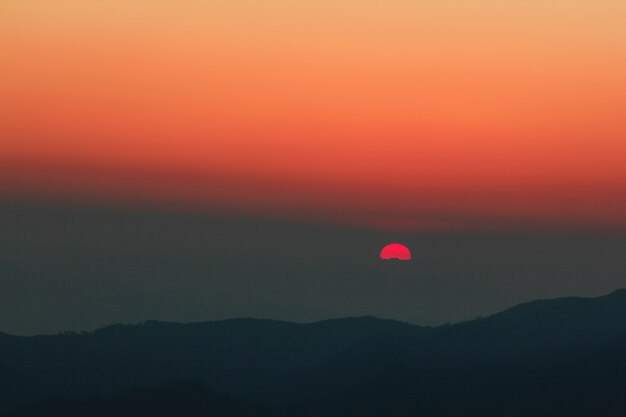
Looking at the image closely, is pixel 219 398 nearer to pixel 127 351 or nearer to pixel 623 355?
pixel 623 355

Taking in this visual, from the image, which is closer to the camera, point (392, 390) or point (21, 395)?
point (392, 390)

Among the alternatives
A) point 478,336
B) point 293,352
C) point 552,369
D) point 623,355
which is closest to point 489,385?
point 552,369

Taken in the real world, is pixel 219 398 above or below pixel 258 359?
below

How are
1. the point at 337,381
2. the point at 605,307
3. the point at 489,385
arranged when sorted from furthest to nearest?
the point at 605,307 < the point at 337,381 < the point at 489,385

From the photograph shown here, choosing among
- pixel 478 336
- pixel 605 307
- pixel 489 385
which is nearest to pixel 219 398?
pixel 489 385

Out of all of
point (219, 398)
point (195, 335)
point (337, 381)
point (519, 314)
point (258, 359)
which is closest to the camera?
point (219, 398)

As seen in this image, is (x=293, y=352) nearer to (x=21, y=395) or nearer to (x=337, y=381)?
(x=337, y=381)
